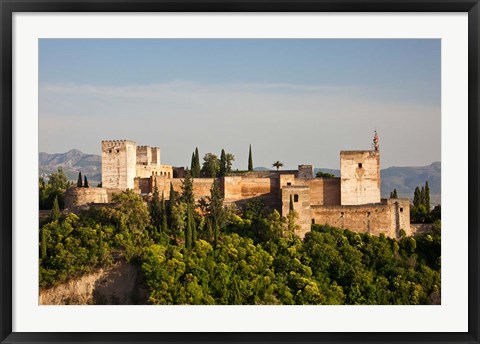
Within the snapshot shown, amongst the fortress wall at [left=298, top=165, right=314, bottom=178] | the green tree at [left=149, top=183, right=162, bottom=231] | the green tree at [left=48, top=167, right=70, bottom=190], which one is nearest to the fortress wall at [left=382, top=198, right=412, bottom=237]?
the fortress wall at [left=298, top=165, right=314, bottom=178]

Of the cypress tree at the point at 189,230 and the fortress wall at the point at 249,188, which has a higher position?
the fortress wall at the point at 249,188

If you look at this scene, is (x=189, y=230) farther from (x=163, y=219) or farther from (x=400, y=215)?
(x=400, y=215)

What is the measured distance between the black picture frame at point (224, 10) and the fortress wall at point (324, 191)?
12133mm

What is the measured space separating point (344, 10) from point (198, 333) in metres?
5.21

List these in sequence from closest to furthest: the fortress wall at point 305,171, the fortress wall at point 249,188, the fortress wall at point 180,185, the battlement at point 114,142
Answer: the fortress wall at point 249,188, the fortress wall at point 180,185, the battlement at point 114,142, the fortress wall at point 305,171

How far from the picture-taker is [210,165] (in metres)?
28.2

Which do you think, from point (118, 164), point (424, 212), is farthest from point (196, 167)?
point (424, 212)

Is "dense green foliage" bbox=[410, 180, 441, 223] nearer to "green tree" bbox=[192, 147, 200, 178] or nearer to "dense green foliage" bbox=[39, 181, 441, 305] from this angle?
"dense green foliage" bbox=[39, 181, 441, 305]

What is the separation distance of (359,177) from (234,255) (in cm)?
521

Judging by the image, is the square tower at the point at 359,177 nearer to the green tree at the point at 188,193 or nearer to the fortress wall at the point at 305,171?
the fortress wall at the point at 305,171

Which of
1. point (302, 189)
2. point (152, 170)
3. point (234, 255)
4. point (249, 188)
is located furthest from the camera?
point (152, 170)

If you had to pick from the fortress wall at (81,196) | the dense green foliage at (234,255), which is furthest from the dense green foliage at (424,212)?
the fortress wall at (81,196)

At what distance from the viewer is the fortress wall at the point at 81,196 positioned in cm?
2416

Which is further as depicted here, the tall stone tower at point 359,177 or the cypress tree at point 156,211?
the tall stone tower at point 359,177
